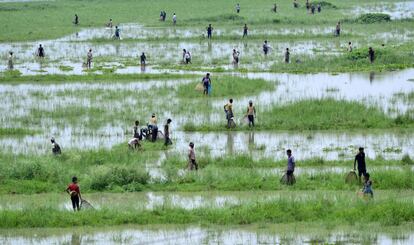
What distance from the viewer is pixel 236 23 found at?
201 ft

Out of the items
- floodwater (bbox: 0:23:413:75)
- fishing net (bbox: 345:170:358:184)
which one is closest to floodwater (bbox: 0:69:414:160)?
fishing net (bbox: 345:170:358:184)

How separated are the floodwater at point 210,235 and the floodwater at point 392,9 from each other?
4790 centimetres

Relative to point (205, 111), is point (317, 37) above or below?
above

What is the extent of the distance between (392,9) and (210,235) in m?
57.8

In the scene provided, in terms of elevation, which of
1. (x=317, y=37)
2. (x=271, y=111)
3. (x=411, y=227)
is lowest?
(x=411, y=227)

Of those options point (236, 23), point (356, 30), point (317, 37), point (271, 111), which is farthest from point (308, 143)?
point (236, 23)

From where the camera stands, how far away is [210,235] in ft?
55.2

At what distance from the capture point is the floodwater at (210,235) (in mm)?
16312

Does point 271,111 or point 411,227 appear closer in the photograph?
point 411,227

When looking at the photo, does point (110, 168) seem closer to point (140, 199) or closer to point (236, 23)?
point (140, 199)

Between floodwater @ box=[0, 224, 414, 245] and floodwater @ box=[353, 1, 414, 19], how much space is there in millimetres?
47895

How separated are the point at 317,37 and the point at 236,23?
1036cm

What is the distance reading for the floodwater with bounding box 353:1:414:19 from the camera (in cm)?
6550

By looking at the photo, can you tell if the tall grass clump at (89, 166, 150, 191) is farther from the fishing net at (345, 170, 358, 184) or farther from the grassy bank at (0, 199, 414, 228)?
the fishing net at (345, 170, 358, 184)
